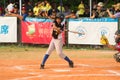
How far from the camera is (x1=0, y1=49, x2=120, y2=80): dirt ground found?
44.5 ft

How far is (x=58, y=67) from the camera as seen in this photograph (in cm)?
1596

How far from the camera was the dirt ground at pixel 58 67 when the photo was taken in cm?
1357

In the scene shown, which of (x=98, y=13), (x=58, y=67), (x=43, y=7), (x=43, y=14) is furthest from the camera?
(x=43, y=7)

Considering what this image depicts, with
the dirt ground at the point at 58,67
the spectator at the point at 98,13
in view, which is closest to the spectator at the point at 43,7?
the spectator at the point at 98,13

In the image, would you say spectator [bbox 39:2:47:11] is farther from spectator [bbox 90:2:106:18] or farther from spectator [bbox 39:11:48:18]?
spectator [bbox 90:2:106:18]

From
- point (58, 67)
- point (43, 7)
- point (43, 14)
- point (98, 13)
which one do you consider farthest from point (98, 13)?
point (58, 67)

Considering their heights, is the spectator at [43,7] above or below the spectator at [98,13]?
above

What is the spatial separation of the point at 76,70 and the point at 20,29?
10262 millimetres

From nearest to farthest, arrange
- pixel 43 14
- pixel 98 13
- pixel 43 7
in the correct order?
1. pixel 98 13
2. pixel 43 14
3. pixel 43 7

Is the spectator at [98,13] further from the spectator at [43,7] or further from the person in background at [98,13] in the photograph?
the spectator at [43,7]

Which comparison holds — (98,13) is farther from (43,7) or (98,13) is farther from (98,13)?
(43,7)

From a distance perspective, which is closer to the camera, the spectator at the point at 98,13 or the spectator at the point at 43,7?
the spectator at the point at 98,13

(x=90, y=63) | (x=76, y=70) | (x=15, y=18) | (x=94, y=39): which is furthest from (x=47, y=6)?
(x=76, y=70)

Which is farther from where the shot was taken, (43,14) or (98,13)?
(43,14)
